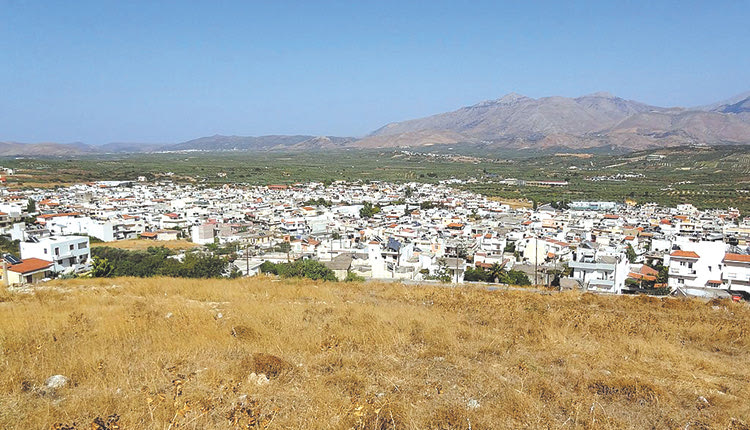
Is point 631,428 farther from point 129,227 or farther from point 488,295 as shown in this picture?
point 129,227

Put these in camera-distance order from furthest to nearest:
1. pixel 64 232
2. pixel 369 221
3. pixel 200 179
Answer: pixel 200 179
pixel 369 221
pixel 64 232

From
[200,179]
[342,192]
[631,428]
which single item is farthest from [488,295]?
[200,179]

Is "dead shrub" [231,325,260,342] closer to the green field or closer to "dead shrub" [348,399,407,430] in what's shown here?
"dead shrub" [348,399,407,430]

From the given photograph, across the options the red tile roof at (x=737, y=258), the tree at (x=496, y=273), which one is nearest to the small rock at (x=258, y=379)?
the tree at (x=496, y=273)

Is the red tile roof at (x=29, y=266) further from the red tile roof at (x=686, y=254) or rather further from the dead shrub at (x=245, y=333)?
the red tile roof at (x=686, y=254)

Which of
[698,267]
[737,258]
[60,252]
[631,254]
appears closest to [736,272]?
[737,258]

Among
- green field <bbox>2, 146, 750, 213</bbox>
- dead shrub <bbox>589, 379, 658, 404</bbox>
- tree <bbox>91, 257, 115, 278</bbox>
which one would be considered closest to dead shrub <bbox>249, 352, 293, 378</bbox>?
dead shrub <bbox>589, 379, 658, 404</bbox>
